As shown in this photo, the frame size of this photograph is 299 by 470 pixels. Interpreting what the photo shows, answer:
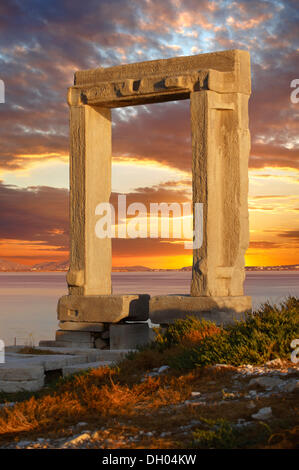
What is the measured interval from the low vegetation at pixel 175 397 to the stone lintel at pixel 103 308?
2613mm

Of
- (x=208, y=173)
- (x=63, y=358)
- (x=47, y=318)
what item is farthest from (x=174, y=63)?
(x=47, y=318)

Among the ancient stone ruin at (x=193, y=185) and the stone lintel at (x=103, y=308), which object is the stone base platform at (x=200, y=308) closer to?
the ancient stone ruin at (x=193, y=185)

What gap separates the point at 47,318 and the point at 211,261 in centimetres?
2391

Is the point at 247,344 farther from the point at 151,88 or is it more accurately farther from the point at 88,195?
the point at 151,88

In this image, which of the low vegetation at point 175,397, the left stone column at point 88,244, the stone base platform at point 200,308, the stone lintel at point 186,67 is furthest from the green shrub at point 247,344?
the stone lintel at point 186,67

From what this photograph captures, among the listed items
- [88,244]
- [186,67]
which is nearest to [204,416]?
[88,244]

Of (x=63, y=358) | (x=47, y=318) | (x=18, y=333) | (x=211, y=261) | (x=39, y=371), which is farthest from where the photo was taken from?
(x=47, y=318)

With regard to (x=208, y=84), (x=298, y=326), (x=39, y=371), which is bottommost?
(x=39, y=371)

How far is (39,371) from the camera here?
9477 millimetres

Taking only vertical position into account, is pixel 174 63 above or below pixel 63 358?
above

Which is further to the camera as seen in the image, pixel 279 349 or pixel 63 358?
pixel 63 358

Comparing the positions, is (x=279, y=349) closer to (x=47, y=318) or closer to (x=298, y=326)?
(x=298, y=326)

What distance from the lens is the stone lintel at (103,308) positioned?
12078 millimetres
